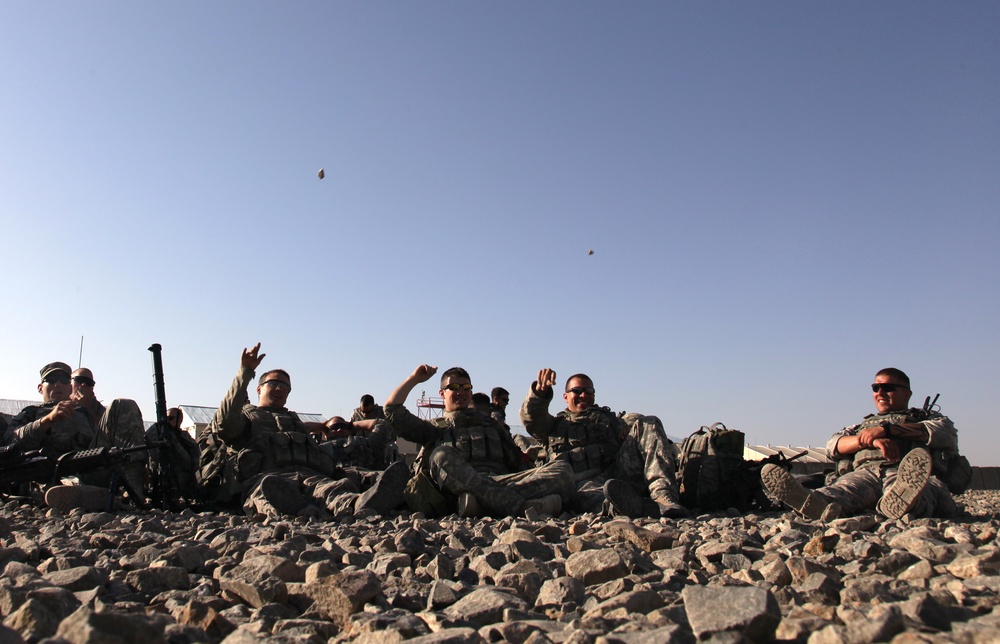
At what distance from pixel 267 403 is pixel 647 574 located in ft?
18.1

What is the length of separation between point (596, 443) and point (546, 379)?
3.05ft

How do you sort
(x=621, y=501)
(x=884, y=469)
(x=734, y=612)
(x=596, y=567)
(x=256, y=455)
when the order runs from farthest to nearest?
1. (x=256, y=455)
2. (x=884, y=469)
3. (x=621, y=501)
4. (x=596, y=567)
5. (x=734, y=612)

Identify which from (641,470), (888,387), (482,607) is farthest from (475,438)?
(482,607)

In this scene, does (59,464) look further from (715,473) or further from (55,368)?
(715,473)

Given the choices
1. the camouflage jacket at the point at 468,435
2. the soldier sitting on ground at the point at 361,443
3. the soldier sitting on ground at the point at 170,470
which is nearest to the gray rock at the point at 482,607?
the camouflage jacket at the point at 468,435

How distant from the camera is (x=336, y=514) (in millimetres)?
5348

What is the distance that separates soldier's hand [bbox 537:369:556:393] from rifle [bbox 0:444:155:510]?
3.47 metres

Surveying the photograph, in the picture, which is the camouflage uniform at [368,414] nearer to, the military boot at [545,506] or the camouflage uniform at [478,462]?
the camouflage uniform at [478,462]

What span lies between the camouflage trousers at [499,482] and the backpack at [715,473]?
1.29 m

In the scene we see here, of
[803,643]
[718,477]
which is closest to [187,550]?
[803,643]

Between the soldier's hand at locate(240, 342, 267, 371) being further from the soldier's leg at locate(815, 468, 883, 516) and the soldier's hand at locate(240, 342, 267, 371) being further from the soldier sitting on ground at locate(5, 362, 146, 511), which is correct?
the soldier's leg at locate(815, 468, 883, 516)

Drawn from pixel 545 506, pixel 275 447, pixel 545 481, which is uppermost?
pixel 275 447

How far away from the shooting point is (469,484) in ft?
17.2

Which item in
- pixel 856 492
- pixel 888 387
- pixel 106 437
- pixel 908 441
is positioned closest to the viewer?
pixel 856 492
